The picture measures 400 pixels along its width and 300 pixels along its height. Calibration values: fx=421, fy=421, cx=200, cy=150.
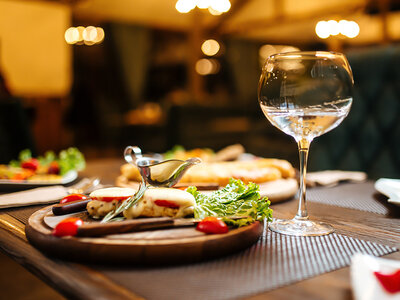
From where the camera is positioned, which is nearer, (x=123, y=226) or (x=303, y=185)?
(x=123, y=226)

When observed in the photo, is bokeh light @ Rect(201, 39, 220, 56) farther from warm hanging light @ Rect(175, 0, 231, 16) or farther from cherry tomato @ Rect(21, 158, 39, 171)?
cherry tomato @ Rect(21, 158, 39, 171)

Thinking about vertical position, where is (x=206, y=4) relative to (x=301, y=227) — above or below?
above

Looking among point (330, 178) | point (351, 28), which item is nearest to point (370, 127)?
point (330, 178)

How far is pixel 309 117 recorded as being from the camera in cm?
83

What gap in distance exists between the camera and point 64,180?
1.35 metres

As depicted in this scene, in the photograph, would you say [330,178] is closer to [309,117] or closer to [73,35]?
[309,117]

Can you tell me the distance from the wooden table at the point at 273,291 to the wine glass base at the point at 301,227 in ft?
0.11

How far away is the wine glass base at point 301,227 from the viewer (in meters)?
0.81

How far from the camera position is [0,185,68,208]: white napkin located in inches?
40.9

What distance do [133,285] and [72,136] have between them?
10.1 m

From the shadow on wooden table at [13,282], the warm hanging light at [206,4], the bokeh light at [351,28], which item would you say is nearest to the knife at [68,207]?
the shadow on wooden table at [13,282]

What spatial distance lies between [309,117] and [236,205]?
0.23 metres

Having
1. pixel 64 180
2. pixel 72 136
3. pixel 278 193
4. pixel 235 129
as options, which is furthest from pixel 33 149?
pixel 72 136

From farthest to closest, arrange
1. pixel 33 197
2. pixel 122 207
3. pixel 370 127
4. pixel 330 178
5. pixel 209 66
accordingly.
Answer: pixel 209 66
pixel 370 127
pixel 330 178
pixel 33 197
pixel 122 207
